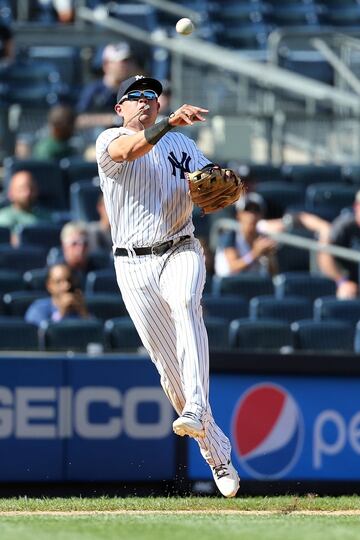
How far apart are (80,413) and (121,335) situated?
1.26m

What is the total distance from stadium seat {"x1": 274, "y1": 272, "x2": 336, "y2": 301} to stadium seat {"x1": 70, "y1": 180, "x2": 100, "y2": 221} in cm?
175

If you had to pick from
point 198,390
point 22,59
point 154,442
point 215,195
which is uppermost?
point 22,59

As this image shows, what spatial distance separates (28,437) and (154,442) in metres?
0.77

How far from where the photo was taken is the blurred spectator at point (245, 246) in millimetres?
10703

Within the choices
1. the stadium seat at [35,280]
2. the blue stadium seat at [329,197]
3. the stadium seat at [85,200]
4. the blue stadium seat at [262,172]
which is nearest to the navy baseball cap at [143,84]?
the stadium seat at [35,280]

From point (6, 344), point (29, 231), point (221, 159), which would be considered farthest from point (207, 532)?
point (221, 159)

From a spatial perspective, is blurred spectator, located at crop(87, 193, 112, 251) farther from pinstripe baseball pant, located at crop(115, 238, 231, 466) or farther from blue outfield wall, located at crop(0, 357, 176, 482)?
pinstripe baseball pant, located at crop(115, 238, 231, 466)

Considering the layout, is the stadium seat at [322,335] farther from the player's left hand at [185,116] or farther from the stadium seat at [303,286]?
the player's left hand at [185,116]

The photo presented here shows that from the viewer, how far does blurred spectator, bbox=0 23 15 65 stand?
1279cm

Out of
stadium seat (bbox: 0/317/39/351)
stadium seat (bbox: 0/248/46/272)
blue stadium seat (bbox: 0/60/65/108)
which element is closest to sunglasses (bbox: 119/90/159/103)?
stadium seat (bbox: 0/317/39/351)

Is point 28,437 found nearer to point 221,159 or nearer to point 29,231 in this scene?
point 29,231

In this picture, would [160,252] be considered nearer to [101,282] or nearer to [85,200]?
[101,282]

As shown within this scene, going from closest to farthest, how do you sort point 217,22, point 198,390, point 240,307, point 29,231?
point 198,390 → point 240,307 → point 29,231 → point 217,22

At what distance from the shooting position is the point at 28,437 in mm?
7848
